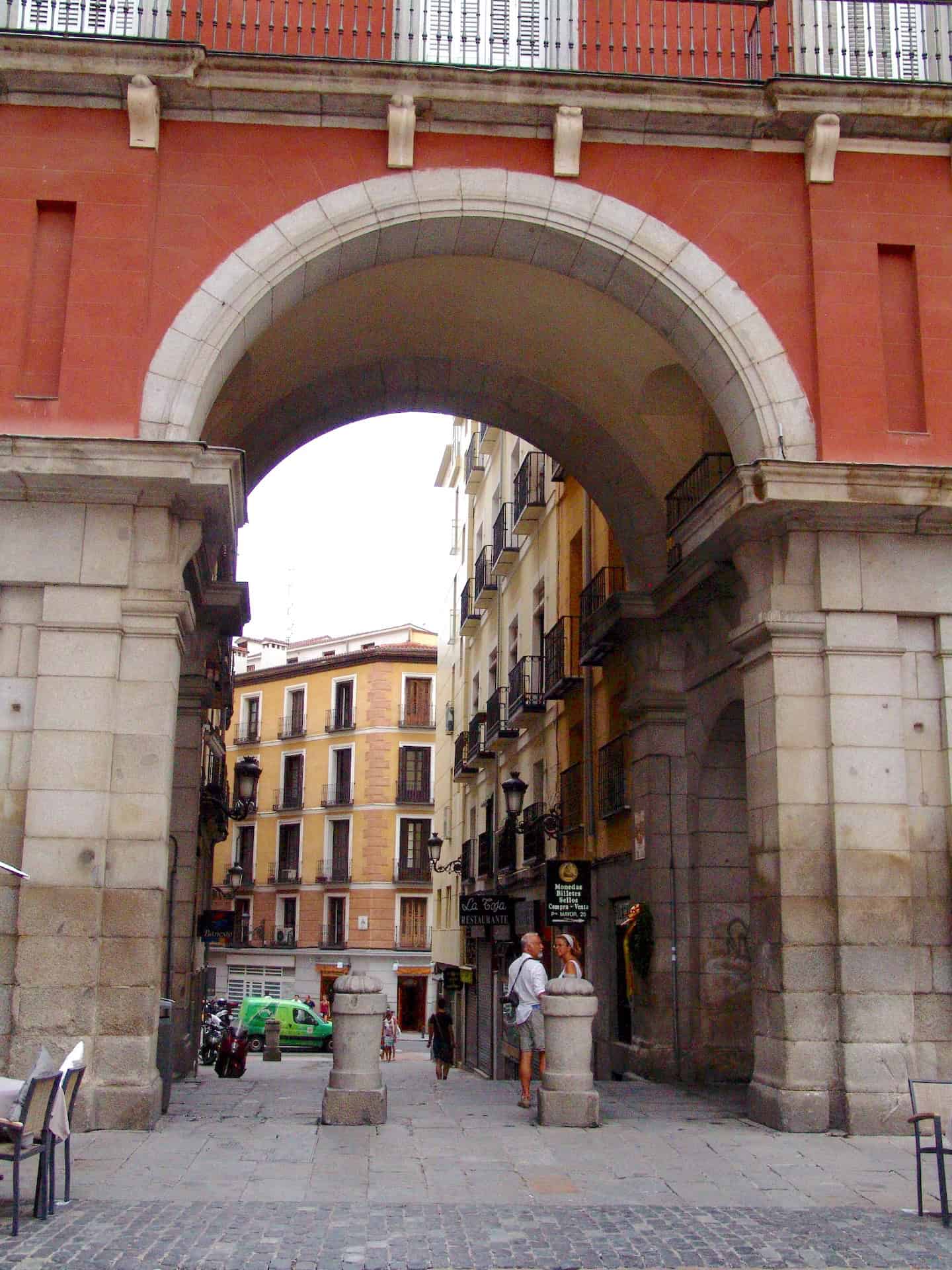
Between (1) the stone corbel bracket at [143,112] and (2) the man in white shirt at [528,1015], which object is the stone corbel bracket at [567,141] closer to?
(1) the stone corbel bracket at [143,112]

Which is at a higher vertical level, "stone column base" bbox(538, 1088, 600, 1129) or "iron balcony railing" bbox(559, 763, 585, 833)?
"iron balcony railing" bbox(559, 763, 585, 833)

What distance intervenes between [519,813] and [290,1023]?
16628mm

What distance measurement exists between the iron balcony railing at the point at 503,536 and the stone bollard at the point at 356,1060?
57.1 feet

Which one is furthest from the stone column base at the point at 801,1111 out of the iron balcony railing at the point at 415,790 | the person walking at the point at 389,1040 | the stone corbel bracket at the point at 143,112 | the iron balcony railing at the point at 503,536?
the iron balcony railing at the point at 415,790

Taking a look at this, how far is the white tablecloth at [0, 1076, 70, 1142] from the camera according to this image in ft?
24.2

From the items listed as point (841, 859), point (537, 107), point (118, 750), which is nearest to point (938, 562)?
point (841, 859)

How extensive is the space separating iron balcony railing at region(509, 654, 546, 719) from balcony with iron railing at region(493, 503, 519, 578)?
9.06 ft

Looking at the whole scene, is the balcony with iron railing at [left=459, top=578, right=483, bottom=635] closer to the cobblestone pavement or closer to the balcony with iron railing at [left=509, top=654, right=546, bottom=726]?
the balcony with iron railing at [left=509, top=654, right=546, bottom=726]

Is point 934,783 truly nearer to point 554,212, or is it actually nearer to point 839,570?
point 839,570

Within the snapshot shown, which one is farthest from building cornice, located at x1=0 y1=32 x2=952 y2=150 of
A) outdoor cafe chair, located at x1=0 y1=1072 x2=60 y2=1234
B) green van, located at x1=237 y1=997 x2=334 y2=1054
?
green van, located at x1=237 y1=997 x2=334 y2=1054

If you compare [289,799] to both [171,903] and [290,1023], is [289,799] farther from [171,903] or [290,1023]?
[171,903]

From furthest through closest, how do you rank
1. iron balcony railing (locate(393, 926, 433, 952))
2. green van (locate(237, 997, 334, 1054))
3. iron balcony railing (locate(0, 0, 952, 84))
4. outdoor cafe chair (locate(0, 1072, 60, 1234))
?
iron balcony railing (locate(393, 926, 433, 952)) → green van (locate(237, 997, 334, 1054)) → iron balcony railing (locate(0, 0, 952, 84)) → outdoor cafe chair (locate(0, 1072, 60, 1234))

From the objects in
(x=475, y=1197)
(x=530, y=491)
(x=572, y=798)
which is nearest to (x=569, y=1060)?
(x=475, y=1197)

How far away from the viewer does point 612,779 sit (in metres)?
18.0
